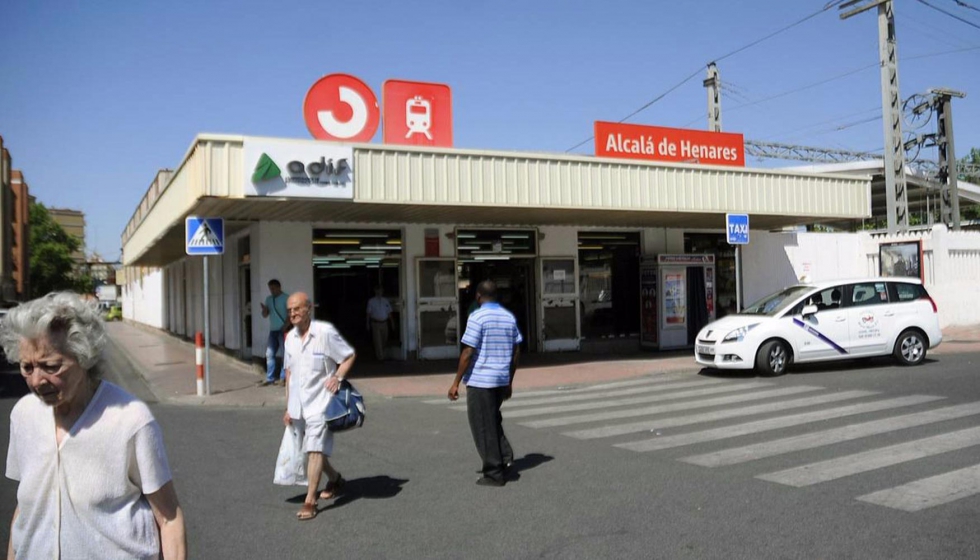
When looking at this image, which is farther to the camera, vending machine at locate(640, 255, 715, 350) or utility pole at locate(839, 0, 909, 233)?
utility pole at locate(839, 0, 909, 233)

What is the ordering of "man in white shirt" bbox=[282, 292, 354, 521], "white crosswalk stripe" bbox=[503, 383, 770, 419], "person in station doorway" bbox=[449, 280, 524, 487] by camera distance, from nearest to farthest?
"man in white shirt" bbox=[282, 292, 354, 521]
"person in station doorway" bbox=[449, 280, 524, 487]
"white crosswalk stripe" bbox=[503, 383, 770, 419]

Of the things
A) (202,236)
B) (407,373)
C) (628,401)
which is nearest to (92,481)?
(628,401)

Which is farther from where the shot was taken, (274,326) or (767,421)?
(274,326)

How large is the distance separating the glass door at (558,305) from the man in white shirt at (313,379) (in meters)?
12.6

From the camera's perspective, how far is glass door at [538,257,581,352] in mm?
18781

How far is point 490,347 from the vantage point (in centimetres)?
709

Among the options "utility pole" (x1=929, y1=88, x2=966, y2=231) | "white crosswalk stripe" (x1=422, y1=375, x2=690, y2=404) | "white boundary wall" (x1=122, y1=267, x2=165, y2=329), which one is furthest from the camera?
"white boundary wall" (x1=122, y1=267, x2=165, y2=329)

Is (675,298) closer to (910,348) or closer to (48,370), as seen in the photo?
(910,348)

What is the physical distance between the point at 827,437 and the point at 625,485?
113 inches

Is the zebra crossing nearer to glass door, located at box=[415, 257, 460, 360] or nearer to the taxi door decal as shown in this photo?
the taxi door decal

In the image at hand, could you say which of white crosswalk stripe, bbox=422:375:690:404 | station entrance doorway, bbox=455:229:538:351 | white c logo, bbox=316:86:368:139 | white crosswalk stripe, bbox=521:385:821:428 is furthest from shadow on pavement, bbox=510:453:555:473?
station entrance doorway, bbox=455:229:538:351

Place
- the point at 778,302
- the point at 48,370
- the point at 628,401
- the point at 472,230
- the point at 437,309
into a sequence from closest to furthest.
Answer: the point at 48,370 → the point at 628,401 → the point at 778,302 → the point at 437,309 → the point at 472,230

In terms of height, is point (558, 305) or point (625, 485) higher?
point (558, 305)

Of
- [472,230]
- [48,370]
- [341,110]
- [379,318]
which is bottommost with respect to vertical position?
[379,318]
